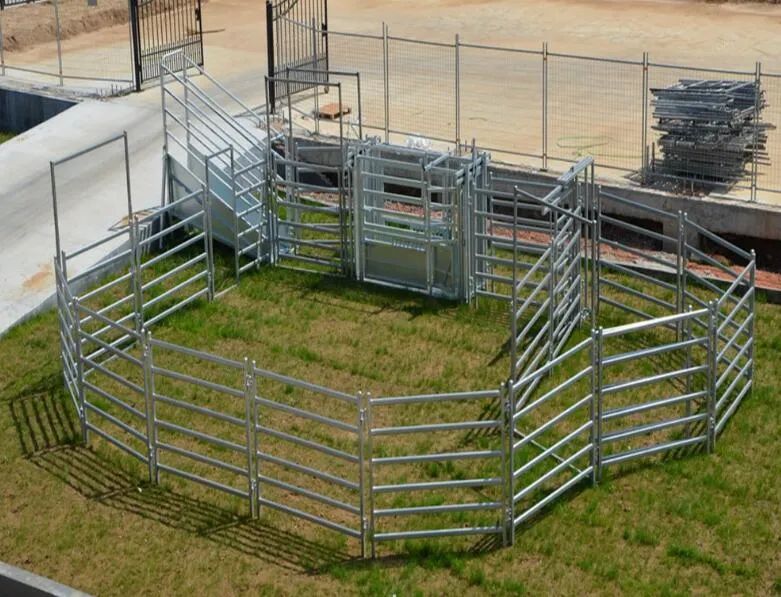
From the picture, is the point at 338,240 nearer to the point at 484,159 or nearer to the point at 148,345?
the point at 484,159

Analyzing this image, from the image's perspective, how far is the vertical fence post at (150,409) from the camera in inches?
618

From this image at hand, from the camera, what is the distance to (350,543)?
15.1m

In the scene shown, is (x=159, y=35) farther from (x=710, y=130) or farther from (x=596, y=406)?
(x=596, y=406)

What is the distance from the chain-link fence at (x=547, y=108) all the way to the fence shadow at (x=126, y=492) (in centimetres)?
939

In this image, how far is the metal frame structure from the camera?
1541 cm

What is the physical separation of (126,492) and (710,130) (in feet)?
36.7

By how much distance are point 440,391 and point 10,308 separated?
6.01m

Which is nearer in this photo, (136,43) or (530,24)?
(136,43)

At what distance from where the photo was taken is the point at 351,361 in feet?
63.0

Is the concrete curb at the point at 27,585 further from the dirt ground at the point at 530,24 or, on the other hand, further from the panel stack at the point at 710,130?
the dirt ground at the point at 530,24

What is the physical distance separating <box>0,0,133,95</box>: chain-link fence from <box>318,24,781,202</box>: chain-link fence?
4.36 m

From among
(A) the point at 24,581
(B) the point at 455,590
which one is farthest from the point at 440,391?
(A) the point at 24,581

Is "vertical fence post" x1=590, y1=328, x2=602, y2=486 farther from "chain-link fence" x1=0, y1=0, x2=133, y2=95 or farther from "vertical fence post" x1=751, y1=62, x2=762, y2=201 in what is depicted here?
"chain-link fence" x1=0, y1=0, x2=133, y2=95

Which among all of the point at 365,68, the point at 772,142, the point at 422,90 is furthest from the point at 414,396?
the point at 365,68
